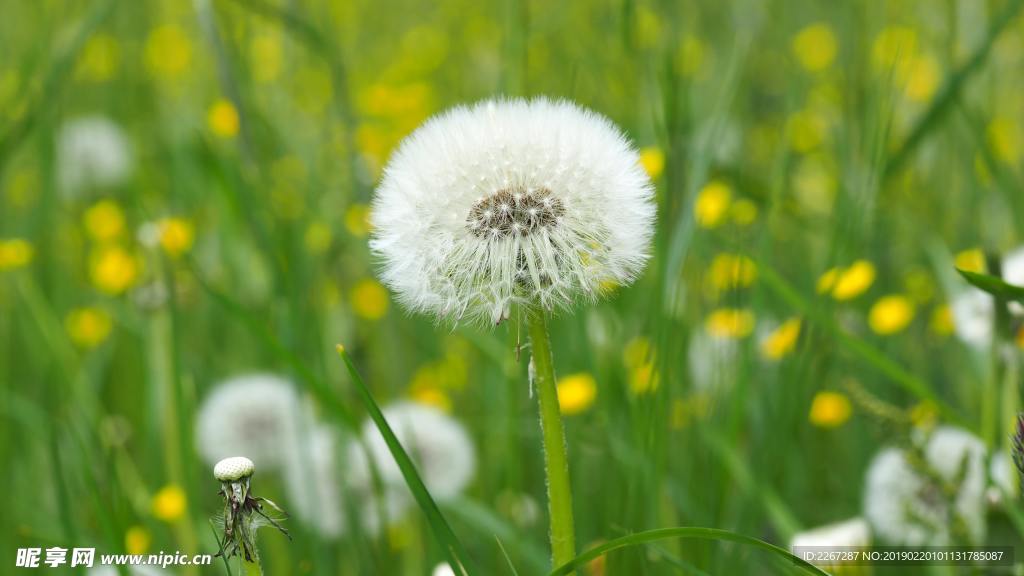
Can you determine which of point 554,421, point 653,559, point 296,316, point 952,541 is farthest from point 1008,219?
point 554,421

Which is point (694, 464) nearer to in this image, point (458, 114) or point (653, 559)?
point (653, 559)

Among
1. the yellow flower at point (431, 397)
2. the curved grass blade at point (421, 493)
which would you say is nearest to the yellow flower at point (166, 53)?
the yellow flower at point (431, 397)

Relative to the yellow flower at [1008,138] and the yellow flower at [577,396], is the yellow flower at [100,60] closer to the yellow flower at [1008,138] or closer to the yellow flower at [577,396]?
the yellow flower at [577,396]

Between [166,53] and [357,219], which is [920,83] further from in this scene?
[166,53]

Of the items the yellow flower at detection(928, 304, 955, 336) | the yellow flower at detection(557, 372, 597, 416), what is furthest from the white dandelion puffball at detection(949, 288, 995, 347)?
the yellow flower at detection(557, 372, 597, 416)

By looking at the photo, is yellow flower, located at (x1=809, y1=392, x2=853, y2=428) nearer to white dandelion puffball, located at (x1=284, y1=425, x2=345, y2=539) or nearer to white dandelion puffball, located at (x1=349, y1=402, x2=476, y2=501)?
white dandelion puffball, located at (x1=349, y1=402, x2=476, y2=501)

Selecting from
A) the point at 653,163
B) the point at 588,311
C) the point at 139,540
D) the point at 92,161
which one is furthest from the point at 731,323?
the point at 92,161
